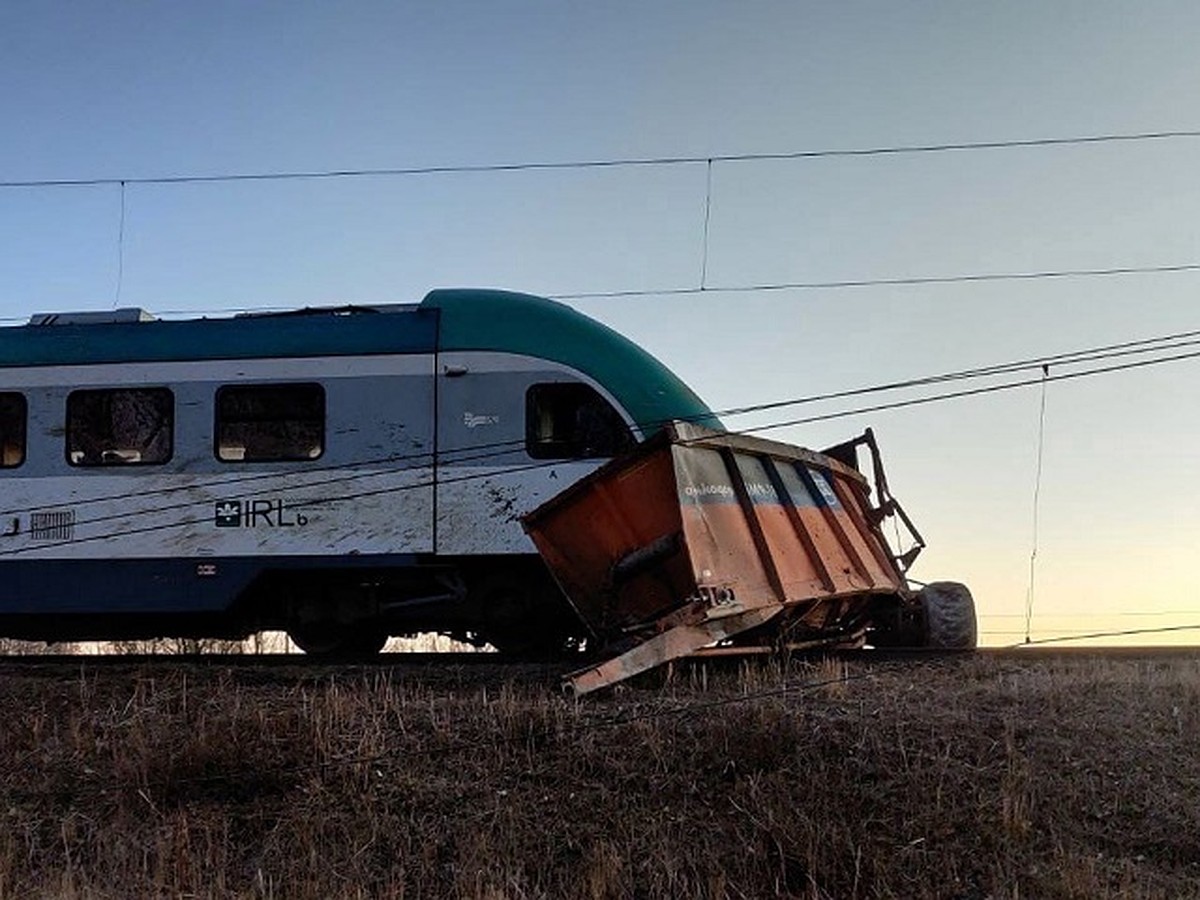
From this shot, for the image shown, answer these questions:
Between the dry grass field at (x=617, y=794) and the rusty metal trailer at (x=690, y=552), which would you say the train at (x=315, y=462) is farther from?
the dry grass field at (x=617, y=794)

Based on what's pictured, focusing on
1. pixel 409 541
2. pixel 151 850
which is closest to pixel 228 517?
pixel 409 541

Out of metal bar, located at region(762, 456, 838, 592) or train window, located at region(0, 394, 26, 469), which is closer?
metal bar, located at region(762, 456, 838, 592)

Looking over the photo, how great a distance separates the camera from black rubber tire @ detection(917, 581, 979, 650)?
1349cm

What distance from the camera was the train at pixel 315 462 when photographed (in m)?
12.5

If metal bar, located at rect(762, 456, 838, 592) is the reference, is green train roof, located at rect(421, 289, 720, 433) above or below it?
above

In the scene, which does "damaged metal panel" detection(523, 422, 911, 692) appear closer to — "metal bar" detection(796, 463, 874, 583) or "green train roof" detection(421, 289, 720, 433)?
"metal bar" detection(796, 463, 874, 583)

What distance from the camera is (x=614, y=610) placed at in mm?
10414

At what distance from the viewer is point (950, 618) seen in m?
13.5

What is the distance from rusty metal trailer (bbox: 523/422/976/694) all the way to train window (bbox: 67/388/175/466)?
467 centimetres

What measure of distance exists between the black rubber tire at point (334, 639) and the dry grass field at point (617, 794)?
129 inches

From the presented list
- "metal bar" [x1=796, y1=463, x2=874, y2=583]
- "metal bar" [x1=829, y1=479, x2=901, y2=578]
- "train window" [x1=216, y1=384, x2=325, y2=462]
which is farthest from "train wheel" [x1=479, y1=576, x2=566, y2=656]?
"metal bar" [x1=829, y1=479, x2=901, y2=578]

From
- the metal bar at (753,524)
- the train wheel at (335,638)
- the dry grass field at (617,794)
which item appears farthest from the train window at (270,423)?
the metal bar at (753,524)

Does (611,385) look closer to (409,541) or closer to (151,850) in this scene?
(409,541)

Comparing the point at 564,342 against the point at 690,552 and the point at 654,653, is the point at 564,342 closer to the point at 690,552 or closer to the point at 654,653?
the point at 690,552
